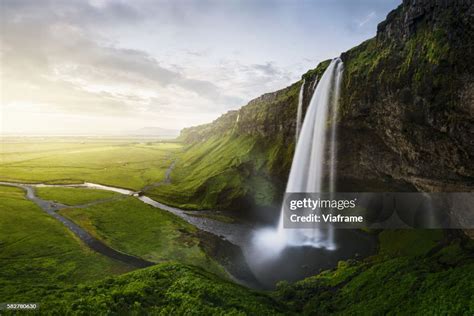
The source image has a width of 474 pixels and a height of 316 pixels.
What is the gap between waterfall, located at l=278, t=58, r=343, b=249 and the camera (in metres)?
54.5

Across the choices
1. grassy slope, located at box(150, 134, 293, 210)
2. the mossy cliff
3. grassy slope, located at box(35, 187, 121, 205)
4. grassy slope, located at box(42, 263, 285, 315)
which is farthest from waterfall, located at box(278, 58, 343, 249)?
grassy slope, located at box(35, 187, 121, 205)

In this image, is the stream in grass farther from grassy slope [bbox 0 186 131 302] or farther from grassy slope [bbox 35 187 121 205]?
grassy slope [bbox 35 187 121 205]

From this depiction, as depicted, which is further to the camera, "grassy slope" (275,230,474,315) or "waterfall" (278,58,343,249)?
"waterfall" (278,58,343,249)

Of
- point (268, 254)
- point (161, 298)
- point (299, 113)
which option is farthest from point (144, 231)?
point (299, 113)

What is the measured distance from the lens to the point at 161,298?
2562 centimetres

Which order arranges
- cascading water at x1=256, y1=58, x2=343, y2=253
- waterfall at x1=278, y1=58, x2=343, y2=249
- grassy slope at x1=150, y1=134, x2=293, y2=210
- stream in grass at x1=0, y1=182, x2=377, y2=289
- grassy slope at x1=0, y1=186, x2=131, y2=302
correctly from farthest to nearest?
grassy slope at x1=150, y1=134, x2=293, y2=210
waterfall at x1=278, y1=58, x2=343, y2=249
cascading water at x1=256, y1=58, x2=343, y2=253
stream in grass at x1=0, y1=182, x2=377, y2=289
grassy slope at x1=0, y1=186, x2=131, y2=302

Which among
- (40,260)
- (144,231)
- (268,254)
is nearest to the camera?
(40,260)

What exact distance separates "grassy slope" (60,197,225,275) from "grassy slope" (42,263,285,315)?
12.9 meters

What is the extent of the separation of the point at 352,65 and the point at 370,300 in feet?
141

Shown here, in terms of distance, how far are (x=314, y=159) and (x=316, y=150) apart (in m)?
2.08

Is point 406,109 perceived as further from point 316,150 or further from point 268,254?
point 268,254

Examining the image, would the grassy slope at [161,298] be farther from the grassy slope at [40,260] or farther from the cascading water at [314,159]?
the cascading water at [314,159]

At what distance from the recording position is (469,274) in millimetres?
24406

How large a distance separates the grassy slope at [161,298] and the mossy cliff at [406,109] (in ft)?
100.0
